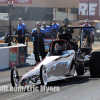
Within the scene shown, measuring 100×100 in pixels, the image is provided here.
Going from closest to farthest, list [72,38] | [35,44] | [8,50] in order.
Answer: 1. [72,38]
2. [8,50]
3. [35,44]

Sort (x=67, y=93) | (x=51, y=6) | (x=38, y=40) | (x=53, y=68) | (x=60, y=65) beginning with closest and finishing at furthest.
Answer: (x=67, y=93)
(x=53, y=68)
(x=60, y=65)
(x=38, y=40)
(x=51, y=6)

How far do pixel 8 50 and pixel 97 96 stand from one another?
269 inches

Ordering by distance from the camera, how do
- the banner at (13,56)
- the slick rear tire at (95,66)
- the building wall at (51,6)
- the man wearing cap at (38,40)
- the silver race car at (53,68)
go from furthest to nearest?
the building wall at (51,6)
the man wearing cap at (38,40)
the banner at (13,56)
the slick rear tire at (95,66)
the silver race car at (53,68)

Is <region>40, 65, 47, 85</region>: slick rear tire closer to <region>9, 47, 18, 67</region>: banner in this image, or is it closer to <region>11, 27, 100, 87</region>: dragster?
<region>11, 27, 100, 87</region>: dragster

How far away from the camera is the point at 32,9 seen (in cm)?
4366

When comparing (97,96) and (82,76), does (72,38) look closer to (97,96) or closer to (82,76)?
(82,76)

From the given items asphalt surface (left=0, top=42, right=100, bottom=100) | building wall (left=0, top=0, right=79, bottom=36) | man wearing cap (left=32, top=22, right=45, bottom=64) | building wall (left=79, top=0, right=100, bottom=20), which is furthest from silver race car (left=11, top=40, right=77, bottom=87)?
building wall (left=79, top=0, right=100, bottom=20)

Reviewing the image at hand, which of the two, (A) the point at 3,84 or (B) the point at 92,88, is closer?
(B) the point at 92,88

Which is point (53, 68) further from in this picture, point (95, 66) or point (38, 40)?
point (38, 40)

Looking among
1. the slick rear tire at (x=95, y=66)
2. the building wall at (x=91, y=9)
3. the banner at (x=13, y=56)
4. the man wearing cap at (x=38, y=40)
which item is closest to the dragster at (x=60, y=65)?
the slick rear tire at (x=95, y=66)

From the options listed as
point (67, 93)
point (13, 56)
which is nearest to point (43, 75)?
point (67, 93)

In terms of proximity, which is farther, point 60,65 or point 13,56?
point 13,56

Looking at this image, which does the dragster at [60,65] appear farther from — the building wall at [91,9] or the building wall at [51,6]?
the building wall at [91,9]

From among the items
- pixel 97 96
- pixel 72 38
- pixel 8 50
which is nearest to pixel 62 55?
pixel 72 38
